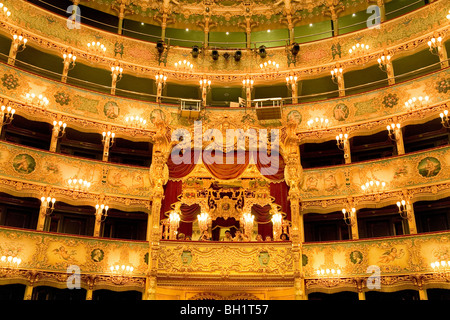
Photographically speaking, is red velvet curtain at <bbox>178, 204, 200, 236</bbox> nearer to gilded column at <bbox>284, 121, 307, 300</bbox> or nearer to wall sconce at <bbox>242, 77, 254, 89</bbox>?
gilded column at <bbox>284, 121, 307, 300</bbox>

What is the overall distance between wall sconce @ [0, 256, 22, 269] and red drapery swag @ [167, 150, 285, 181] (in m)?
6.02

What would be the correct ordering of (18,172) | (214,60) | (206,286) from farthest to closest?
(214,60) → (18,172) → (206,286)

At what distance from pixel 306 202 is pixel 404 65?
8695 millimetres

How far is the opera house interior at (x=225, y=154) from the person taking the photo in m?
14.4

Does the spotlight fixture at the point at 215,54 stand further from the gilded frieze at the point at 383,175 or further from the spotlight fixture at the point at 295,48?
the gilded frieze at the point at 383,175

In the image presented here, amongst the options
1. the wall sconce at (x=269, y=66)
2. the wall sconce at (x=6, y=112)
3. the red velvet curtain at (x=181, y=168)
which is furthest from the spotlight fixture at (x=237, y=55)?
the wall sconce at (x=6, y=112)

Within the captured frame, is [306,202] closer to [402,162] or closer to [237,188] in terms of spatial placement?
[237,188]

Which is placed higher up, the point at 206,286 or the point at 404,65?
the point at 404,65

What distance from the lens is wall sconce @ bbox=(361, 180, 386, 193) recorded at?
15916 millimetres

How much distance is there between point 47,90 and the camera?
17.2 metres

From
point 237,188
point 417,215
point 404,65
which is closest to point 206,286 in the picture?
point 237,188

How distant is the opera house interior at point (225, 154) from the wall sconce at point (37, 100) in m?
0.05

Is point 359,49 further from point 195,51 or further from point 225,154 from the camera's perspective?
point 225,154
